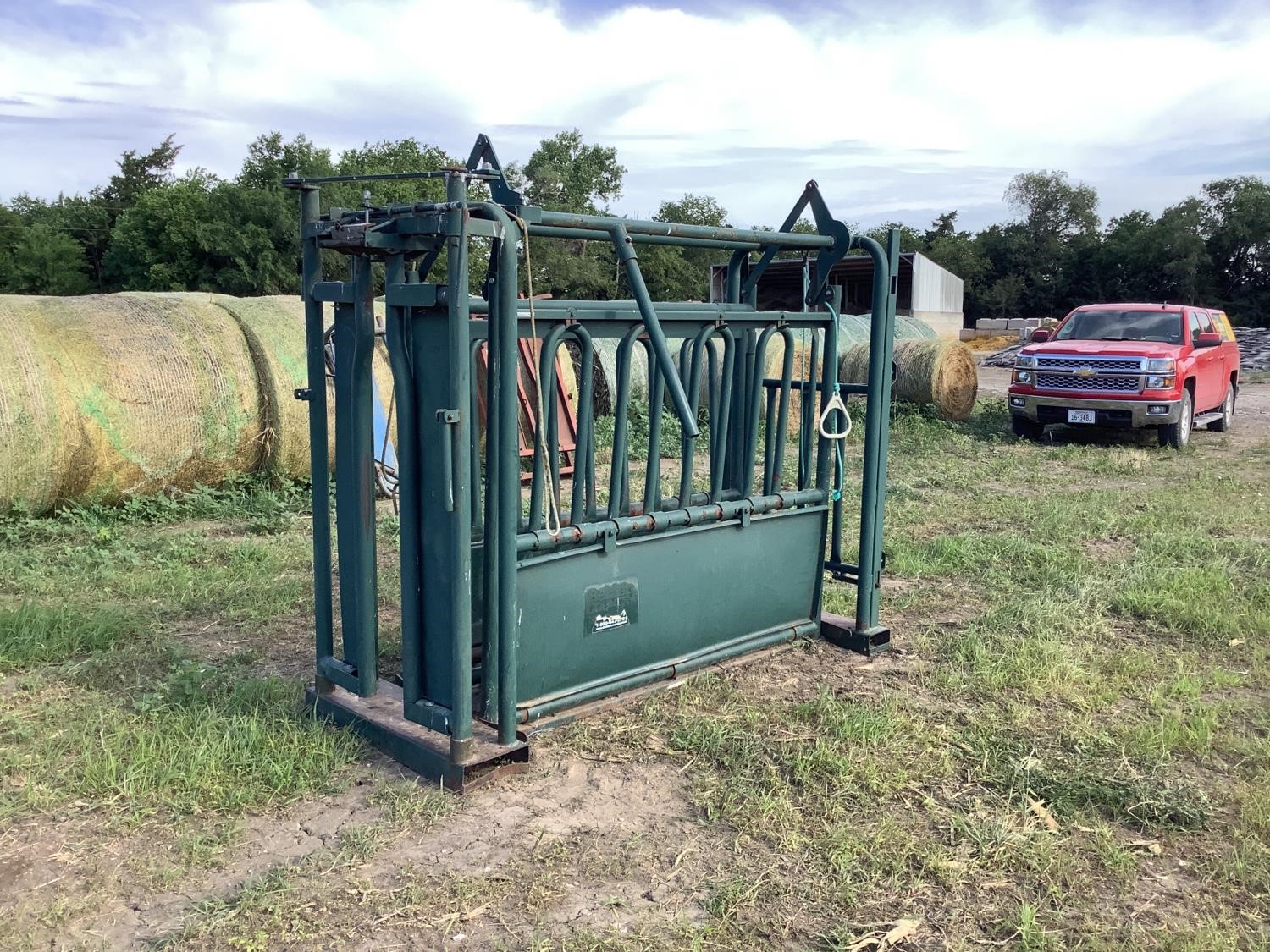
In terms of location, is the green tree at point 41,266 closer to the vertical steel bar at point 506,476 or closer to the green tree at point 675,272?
the green tree at point 675,272

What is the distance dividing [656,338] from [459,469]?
83 centimetres

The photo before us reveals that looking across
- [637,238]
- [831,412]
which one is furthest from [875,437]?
[637,238]

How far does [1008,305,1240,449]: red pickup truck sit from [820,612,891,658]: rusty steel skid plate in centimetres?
854

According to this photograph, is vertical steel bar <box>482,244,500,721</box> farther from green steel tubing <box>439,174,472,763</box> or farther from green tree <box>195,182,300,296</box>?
green tree <box>195,182,300,296</box>

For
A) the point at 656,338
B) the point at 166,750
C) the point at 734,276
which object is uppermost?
the point at 734,276

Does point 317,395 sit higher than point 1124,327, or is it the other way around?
point 1124,327

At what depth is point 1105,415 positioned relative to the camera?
12.6 meters

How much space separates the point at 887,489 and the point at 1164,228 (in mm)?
40705

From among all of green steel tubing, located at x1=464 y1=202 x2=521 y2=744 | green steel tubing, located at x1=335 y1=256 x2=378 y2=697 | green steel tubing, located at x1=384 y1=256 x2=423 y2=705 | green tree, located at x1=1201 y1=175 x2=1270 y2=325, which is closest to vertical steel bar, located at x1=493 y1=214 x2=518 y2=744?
green steel tubing, located at x1=464 y1=202 x2=521 y2=744

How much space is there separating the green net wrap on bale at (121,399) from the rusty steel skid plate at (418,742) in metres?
4.09

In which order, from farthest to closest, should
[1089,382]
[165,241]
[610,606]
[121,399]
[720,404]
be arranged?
[165,241] < [1089,382] < [121,399] < [720,404] < [610,606]

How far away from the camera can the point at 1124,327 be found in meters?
13.6

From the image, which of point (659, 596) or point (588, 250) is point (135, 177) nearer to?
point (588, 250)

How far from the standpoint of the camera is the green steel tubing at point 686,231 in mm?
3932
